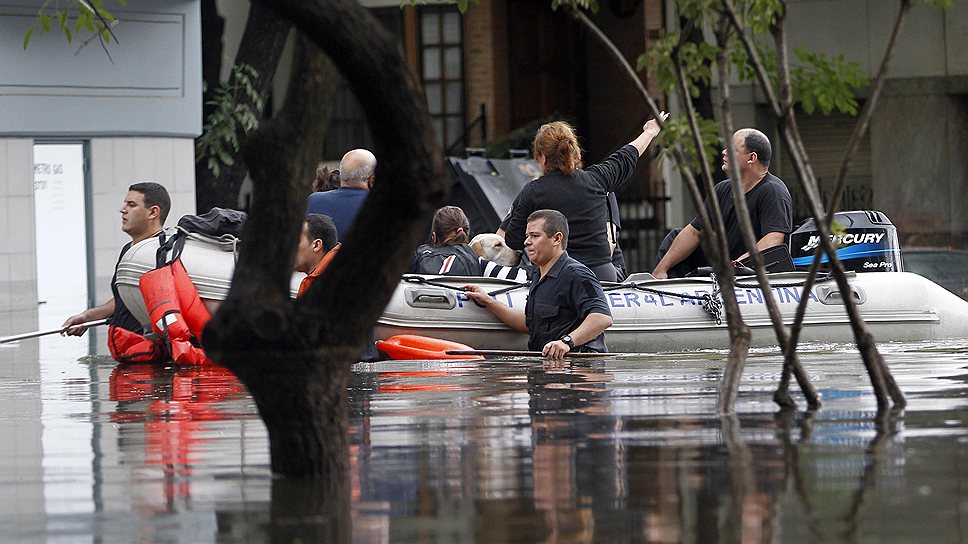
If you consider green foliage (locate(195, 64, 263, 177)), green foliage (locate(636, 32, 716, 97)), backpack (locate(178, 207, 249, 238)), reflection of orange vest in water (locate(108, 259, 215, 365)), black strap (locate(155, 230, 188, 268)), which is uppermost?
green foliage (locate(195, 64, 263, 177))

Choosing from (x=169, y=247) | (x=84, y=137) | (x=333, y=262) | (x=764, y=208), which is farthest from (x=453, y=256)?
(x=84, y=137)

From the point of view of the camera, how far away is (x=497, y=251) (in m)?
12.5

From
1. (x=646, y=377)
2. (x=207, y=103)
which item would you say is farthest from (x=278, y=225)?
(x=207, y=103)

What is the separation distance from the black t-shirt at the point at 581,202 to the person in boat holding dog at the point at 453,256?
1.63 ft

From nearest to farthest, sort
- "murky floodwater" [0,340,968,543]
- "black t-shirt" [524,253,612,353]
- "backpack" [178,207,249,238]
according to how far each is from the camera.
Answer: "murky floodwater" [0,340,968,543]
"black t-shirt" [524,253,612,353]
"backpack" [178,207,249,238]

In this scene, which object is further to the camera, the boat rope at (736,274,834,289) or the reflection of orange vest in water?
the boat rope at (736,274,834,289)

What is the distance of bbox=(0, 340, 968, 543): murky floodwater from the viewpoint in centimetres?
510

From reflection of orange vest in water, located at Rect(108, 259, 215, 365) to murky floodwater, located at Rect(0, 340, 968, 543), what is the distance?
4.56ft

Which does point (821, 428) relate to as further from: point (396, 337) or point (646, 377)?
point (396, 337)

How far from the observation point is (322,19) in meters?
5.43

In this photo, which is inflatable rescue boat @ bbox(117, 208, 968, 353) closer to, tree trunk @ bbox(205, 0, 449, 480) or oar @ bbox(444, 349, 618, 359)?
oar @ bbox(444, 349, 618, 359)

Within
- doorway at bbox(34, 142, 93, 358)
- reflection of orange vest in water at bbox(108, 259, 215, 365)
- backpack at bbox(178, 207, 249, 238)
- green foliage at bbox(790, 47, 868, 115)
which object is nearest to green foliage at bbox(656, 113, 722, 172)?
green foliage at bbox(790, 47, 868, 115)

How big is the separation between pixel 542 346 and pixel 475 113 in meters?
16.5

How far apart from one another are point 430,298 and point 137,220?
82.4 inches
